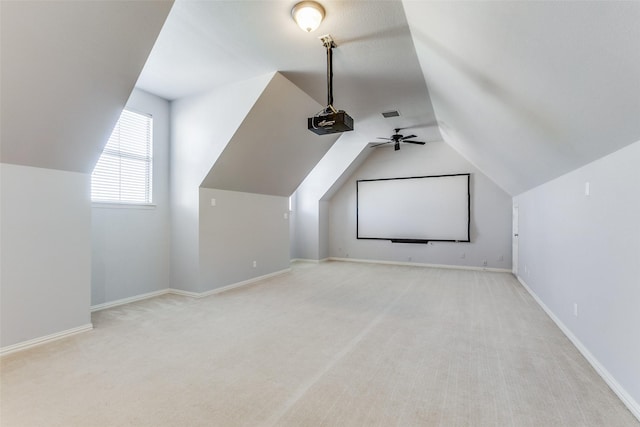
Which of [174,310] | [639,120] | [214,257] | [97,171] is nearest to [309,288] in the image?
[214,257]

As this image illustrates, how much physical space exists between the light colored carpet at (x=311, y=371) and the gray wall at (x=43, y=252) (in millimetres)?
281

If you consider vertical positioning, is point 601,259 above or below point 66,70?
below

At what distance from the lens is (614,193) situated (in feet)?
7.09

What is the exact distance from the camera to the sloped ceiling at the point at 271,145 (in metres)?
4.33

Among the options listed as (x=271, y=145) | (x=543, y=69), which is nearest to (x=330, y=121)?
(x=271, y=145)

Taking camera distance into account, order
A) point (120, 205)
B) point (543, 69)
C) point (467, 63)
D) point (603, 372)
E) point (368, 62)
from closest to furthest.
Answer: point (543, 69)
point (603, 372)
point (467, 63)
point (368, 62)
point (120, 205)

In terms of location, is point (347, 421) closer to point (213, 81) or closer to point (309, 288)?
point (309, 288)

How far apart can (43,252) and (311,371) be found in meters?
2.90

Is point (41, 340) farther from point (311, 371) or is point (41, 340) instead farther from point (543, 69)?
point (543, 69)

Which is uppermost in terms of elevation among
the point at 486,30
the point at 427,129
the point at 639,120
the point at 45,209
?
the point at 427,129

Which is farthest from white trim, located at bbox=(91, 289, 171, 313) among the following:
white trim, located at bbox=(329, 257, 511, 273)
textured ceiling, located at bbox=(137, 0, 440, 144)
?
white trim, located at bbox=(329, 257, 511, 273)

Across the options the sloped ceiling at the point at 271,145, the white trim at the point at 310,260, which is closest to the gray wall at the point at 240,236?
the sloped ceiling at the point at 271,145

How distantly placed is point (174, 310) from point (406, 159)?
20.7ft

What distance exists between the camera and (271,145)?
16.6 feet
